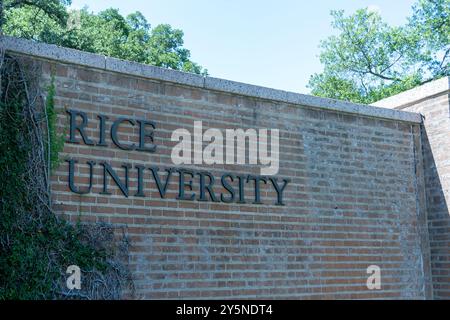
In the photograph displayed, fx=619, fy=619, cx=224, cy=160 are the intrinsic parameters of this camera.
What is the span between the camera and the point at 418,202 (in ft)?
29.5

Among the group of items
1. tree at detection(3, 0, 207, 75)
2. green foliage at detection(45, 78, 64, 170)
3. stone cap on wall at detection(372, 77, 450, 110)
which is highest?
tree at detection(3, 0, 207, 75)

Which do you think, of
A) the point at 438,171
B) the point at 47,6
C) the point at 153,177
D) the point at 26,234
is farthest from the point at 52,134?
the point at 47,6

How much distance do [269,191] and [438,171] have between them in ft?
9.60

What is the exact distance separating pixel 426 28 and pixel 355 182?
720 inches

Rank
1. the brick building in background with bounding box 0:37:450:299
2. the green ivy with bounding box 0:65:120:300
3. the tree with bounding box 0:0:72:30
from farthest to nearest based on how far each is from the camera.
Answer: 1. the tree with bounding box 0:0:72:30
2. the brick building in background with bounding box 0:37:450:299
3. the green ivy with bounding box 0:65:120:300

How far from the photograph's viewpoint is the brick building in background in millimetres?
6336

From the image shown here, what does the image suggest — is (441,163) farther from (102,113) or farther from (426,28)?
(426,28)

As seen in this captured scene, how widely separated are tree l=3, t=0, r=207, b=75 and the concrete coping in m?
Result: 12.6

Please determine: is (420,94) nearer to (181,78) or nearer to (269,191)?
(269,191)

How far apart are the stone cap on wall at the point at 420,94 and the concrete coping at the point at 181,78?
28 cm

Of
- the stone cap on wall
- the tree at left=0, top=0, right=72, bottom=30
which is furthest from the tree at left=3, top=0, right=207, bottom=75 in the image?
the stone cap on wall

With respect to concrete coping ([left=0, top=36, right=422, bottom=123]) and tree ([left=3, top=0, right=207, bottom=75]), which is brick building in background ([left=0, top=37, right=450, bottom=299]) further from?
tree ([left=3, top=0, right=207, bottom=75])
